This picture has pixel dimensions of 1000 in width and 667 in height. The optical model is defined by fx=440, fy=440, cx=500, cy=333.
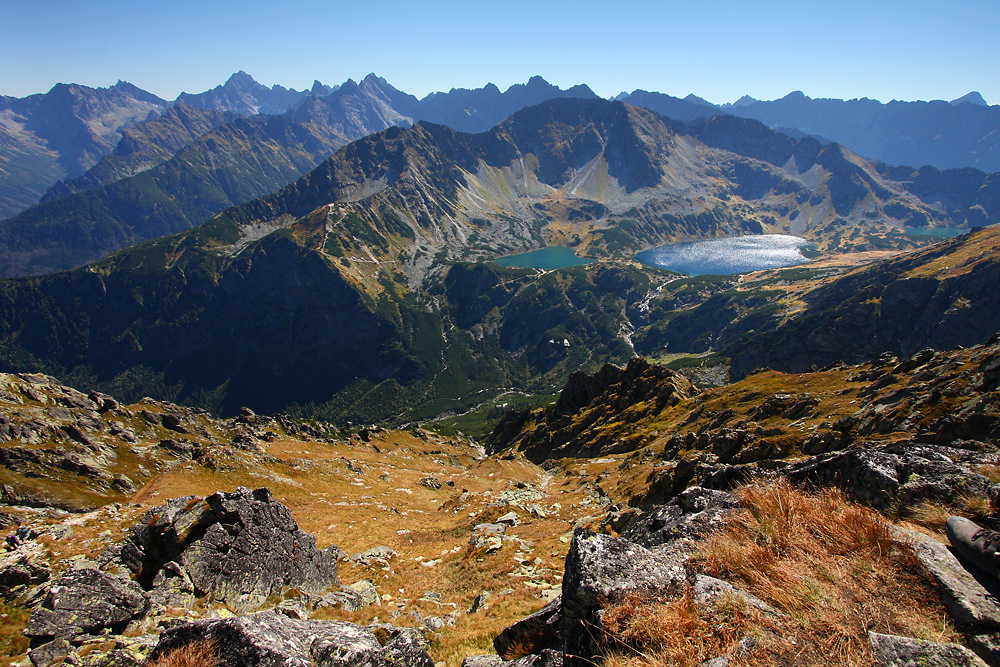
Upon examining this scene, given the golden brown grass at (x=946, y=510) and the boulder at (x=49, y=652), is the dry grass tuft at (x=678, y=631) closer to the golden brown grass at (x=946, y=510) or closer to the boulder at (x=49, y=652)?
the golden brown grass at (x=946, y=510)

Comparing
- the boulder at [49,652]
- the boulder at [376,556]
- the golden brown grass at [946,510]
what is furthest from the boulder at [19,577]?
the golden brown grass at [946,510]

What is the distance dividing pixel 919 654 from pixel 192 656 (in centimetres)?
1388

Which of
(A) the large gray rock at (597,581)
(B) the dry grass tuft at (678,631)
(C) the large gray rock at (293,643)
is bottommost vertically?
(C) the large gray rock at (293,643)

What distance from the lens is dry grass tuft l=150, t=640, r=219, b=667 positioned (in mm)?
10148

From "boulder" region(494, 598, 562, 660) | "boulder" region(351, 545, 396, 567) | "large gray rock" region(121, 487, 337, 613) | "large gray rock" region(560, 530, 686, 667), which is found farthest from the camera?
"boulder" region(351, 545, 396, 567)

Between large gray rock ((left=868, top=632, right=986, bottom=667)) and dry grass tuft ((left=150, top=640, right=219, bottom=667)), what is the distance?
13.3m

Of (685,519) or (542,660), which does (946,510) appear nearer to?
(685,519)

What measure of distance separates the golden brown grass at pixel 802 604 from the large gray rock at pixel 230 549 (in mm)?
20120

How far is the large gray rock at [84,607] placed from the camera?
46.4 ft

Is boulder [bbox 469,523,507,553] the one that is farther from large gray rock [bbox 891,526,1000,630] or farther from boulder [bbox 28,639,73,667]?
large gray rock [bbox 891,526,1000,630]

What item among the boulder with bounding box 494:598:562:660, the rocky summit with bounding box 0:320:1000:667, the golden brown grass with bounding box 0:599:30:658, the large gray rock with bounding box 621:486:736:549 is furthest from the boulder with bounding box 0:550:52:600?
the large gray rock with bounding box 621:486:736:549

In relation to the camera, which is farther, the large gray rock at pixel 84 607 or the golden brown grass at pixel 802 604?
the large gray rock at pixel 84 607

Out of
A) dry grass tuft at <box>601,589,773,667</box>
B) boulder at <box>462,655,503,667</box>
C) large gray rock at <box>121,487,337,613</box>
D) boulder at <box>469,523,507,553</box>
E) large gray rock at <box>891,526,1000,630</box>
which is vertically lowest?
boulder at <box>469,523,507,553</box>

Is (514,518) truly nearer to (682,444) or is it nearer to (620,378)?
(682,444)
